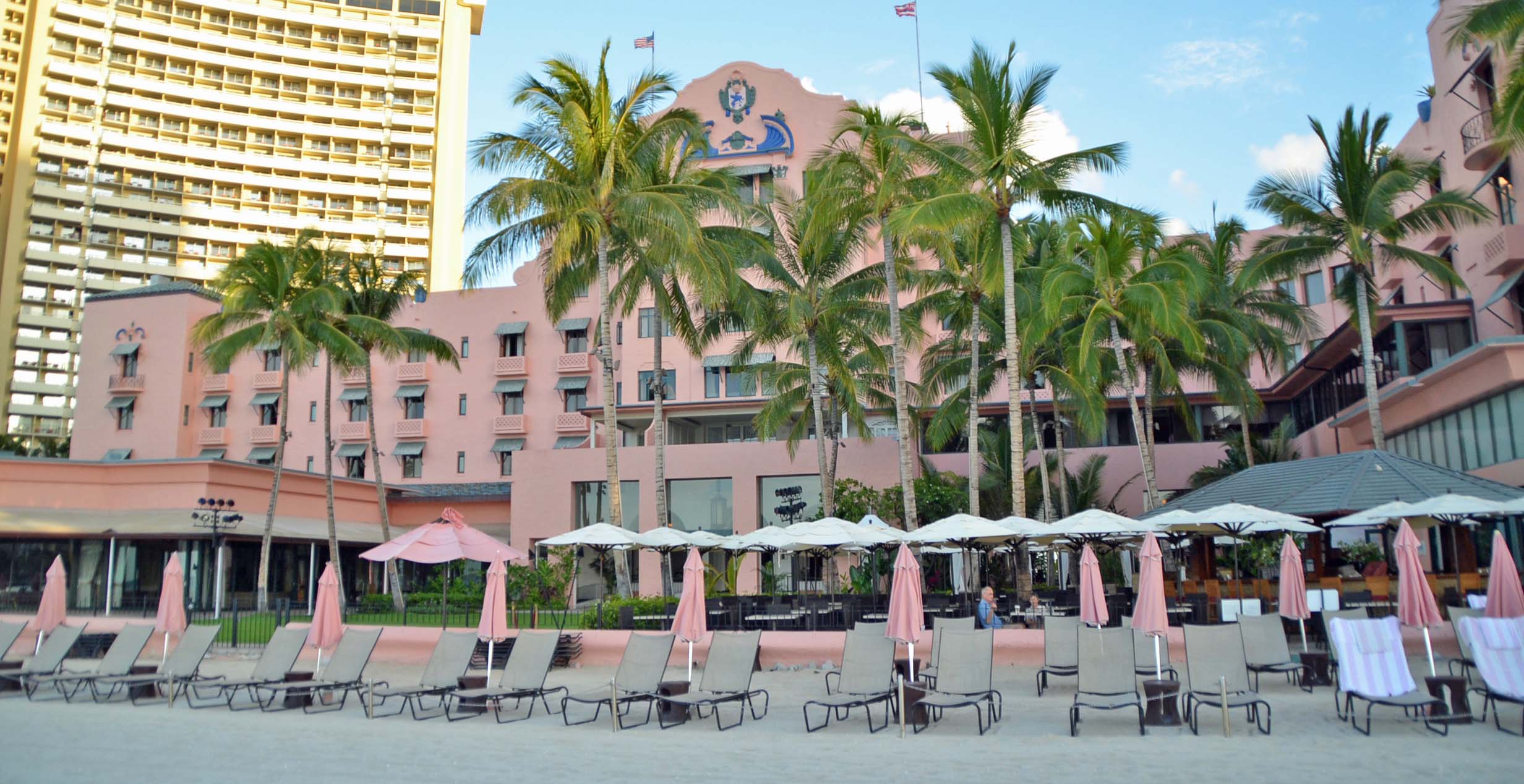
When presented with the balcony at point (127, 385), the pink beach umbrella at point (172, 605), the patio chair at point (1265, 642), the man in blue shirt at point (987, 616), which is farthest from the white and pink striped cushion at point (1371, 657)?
the balcony at point (127, 385)

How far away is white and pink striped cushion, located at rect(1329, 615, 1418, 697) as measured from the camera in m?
10.8

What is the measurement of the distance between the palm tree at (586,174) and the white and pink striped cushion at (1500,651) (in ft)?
51.0

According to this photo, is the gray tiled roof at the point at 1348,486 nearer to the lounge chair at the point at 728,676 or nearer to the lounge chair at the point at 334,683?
the lounge chair at the point at 728,676

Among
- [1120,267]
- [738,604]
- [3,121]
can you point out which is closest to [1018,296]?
[1120,267]

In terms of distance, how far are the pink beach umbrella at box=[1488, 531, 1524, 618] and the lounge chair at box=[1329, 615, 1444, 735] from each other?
1.96 meters

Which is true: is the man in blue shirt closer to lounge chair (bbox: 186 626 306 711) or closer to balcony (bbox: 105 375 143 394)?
lounge chair (bbox: 186 626 306 711)

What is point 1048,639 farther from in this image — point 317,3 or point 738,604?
point 317,3

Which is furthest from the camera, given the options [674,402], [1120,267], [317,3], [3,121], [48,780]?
[317,3]

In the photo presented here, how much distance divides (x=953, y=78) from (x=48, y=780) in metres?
18.9

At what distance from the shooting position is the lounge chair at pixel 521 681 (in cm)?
1280

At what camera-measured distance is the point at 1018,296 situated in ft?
89.3

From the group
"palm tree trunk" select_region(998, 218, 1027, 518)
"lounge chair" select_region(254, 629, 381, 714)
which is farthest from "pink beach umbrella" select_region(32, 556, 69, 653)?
"palm tree trunk" select_region(998, 218, 1027, 518)

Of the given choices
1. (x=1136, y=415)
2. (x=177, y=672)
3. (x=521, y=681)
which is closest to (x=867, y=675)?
(x=521, y=681)

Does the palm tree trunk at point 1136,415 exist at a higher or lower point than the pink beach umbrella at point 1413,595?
higher
